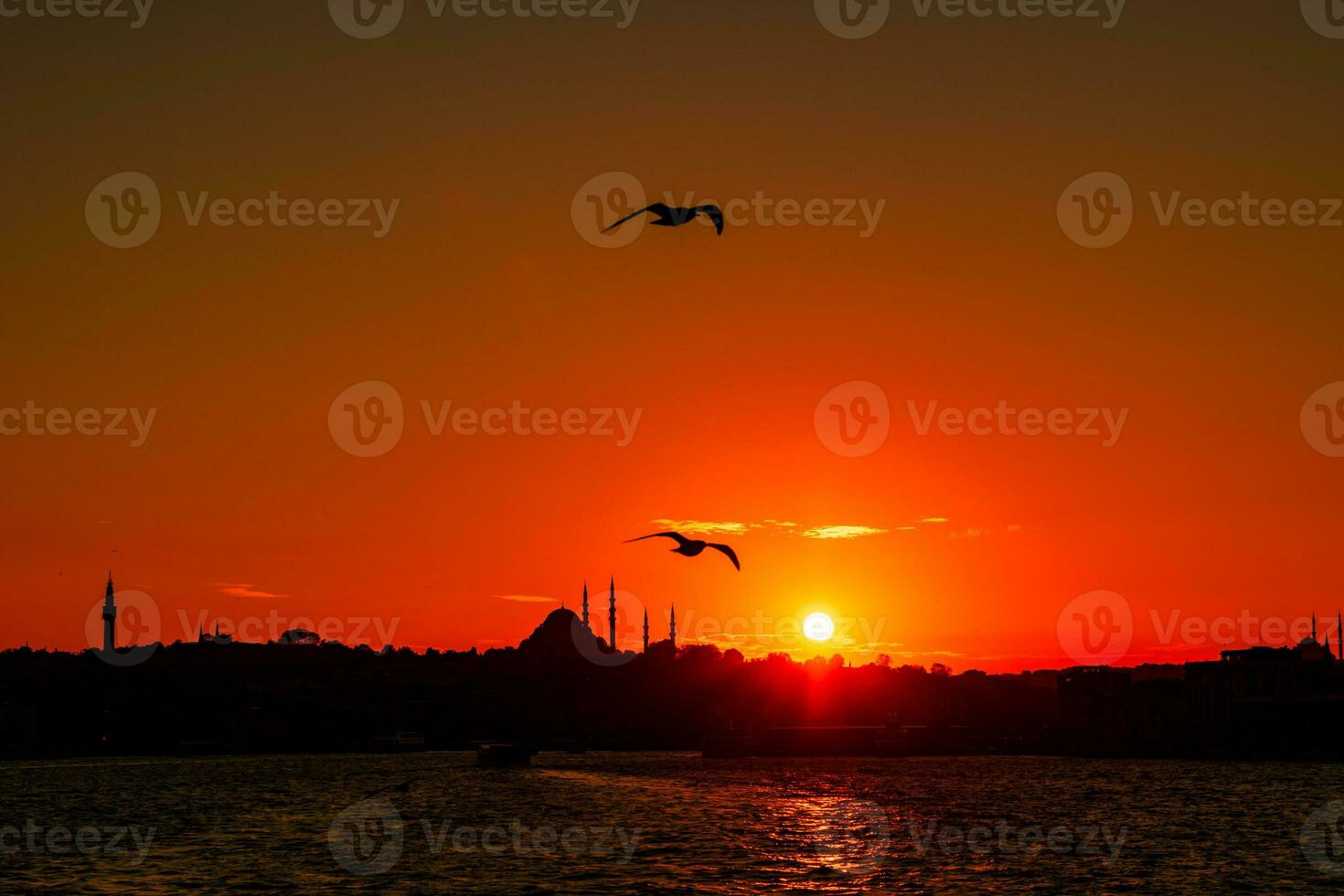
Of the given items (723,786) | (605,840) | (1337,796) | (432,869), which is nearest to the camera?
(432,869)

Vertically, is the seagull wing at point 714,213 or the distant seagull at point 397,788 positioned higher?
the seagull wing at point 714,213

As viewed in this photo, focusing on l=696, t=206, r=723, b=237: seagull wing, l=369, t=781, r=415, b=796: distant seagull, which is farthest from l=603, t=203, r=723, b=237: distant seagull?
l=369, t=781, r=415, b=796: distant seagull

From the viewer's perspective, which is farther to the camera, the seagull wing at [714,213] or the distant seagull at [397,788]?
the distant seagull at [397,788]

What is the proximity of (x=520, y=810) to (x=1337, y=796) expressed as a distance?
234ft

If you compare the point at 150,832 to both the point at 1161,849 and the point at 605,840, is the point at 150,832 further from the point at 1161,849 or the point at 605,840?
the point at 1161,849

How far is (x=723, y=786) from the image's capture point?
146m

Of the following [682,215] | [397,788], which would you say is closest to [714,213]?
[682,215]

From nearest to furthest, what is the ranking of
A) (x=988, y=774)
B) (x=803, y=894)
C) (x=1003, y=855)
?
(x=803, y=894)
(x=1003, y=855)
(x=988, y=774)

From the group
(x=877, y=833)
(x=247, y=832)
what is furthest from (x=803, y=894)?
(x=247, y=832)

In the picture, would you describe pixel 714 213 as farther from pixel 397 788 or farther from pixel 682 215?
pixel 397 788

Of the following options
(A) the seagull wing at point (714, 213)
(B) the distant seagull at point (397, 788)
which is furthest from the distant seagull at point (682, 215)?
(B) the distant seagull at point (397, 788)

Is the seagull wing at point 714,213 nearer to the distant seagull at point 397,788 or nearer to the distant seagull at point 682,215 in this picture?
the distant seagull at point 682,215

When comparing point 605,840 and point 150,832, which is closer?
point 605,840

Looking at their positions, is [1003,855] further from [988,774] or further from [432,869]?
[988,774]
